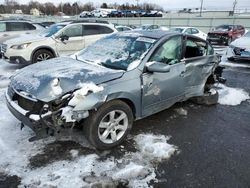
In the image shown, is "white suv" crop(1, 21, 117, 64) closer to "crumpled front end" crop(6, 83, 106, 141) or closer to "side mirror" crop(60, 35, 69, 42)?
"side mirror" crop(60, 35, 69, 42)

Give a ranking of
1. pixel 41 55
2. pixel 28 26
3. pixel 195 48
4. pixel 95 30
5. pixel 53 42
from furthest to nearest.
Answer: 1. pixel 28 26
2. pixel 95 30
3. pixel 53 42
4. pixel 41 55
5. pixel 195 48

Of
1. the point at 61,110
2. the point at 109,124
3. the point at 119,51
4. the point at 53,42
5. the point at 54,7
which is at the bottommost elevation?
the point at 109,124

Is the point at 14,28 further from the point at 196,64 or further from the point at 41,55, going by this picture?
the point at 196,64

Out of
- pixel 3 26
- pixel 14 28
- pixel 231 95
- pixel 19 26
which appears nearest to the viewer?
pixel 231 95

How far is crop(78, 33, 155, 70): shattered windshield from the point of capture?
155 inches

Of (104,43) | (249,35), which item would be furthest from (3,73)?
(249,35)

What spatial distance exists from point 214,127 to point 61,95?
2.85m

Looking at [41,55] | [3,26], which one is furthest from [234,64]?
[3,26]

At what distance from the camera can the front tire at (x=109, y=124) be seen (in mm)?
3266

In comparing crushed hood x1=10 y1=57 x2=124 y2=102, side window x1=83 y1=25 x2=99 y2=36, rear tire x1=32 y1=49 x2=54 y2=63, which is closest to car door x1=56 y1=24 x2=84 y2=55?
side window x1=83 y1=25 x2=99 y2=36

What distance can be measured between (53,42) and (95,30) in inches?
75.8

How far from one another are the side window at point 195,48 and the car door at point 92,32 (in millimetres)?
5179

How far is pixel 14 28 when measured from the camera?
11.7 m

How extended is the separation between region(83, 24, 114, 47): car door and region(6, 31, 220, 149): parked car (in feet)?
15.5
